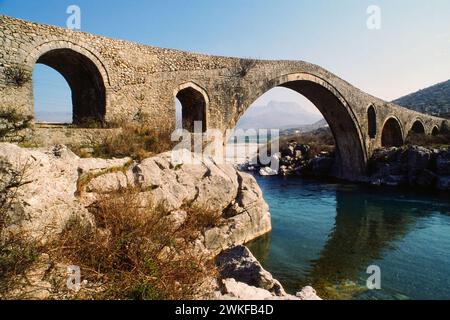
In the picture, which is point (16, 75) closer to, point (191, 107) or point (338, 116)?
point (191, 107)

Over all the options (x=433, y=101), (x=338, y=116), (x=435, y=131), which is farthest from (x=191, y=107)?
(x=433, y=101)

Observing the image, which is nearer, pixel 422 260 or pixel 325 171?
pixel 422 260

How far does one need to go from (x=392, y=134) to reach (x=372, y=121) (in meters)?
7.61

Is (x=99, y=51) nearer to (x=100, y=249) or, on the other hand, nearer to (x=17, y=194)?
(x=17, y=194)

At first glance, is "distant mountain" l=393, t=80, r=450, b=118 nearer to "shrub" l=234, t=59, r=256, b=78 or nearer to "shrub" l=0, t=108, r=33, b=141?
"shrub" l=234, t=59, r=256, b=78

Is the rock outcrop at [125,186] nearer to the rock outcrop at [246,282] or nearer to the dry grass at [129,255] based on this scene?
the dry grass at [129,255]

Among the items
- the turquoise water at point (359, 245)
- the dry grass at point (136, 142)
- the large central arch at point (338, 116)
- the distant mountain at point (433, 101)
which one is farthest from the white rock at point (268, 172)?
the distant mountain at point (433, 101)

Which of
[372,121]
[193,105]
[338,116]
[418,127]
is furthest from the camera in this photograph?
[418,127]

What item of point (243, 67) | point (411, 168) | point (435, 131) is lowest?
point (411, 168)

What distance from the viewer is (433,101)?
73312mm

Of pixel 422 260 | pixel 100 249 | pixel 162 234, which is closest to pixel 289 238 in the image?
pixel 422 260

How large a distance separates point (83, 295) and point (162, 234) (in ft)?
6.39

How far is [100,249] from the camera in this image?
15.3 feet

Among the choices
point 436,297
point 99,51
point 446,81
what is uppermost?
point 446,81
